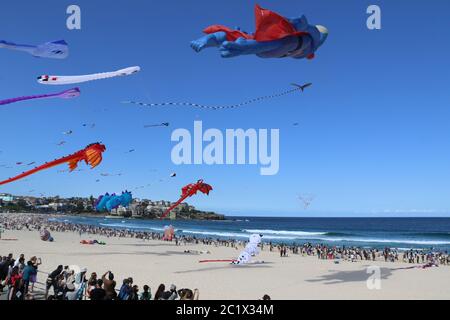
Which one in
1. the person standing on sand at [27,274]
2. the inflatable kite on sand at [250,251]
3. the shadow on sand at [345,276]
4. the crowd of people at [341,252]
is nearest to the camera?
the person standing on sand at [27,274]

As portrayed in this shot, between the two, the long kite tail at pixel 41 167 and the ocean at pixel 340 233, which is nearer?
the long kite tail at pixel 41 167

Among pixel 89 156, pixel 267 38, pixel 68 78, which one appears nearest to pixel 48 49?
pixel 68 78

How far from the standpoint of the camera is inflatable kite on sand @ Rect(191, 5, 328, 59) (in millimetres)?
10977

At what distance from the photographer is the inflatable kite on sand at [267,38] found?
1098 centimetres

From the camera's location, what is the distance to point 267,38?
11.1m

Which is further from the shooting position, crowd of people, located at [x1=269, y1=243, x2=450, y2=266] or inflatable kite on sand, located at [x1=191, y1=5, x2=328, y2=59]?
crowd of people, located at [x1=269, y1=243, x2=450, y2=266]

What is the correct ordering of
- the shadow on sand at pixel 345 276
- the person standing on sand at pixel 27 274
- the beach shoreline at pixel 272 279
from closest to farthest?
the person standing on sand at pixel 27 274, the beach shoreline at pixel 272 279, the shadow on sand at pixel 345 276

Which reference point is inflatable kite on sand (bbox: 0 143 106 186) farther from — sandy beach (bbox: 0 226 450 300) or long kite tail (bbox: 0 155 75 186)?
sandy beach (bbox: 0 226 450 300)

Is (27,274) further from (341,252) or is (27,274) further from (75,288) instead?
(341,252)

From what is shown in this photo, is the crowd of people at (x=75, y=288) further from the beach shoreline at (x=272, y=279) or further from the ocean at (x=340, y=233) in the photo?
the ocean at (x=340, y=233)

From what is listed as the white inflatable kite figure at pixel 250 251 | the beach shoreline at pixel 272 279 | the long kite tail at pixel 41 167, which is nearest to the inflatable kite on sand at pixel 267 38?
the beach shoreline at pixel 272 279

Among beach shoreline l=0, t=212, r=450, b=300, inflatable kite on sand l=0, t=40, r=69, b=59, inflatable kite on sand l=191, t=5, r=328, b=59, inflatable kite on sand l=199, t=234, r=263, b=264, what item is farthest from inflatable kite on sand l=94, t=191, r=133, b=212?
Answer: inflatable kite on sand l=191, t=5, r=328, b=59

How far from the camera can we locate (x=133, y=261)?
2522 centimetres
